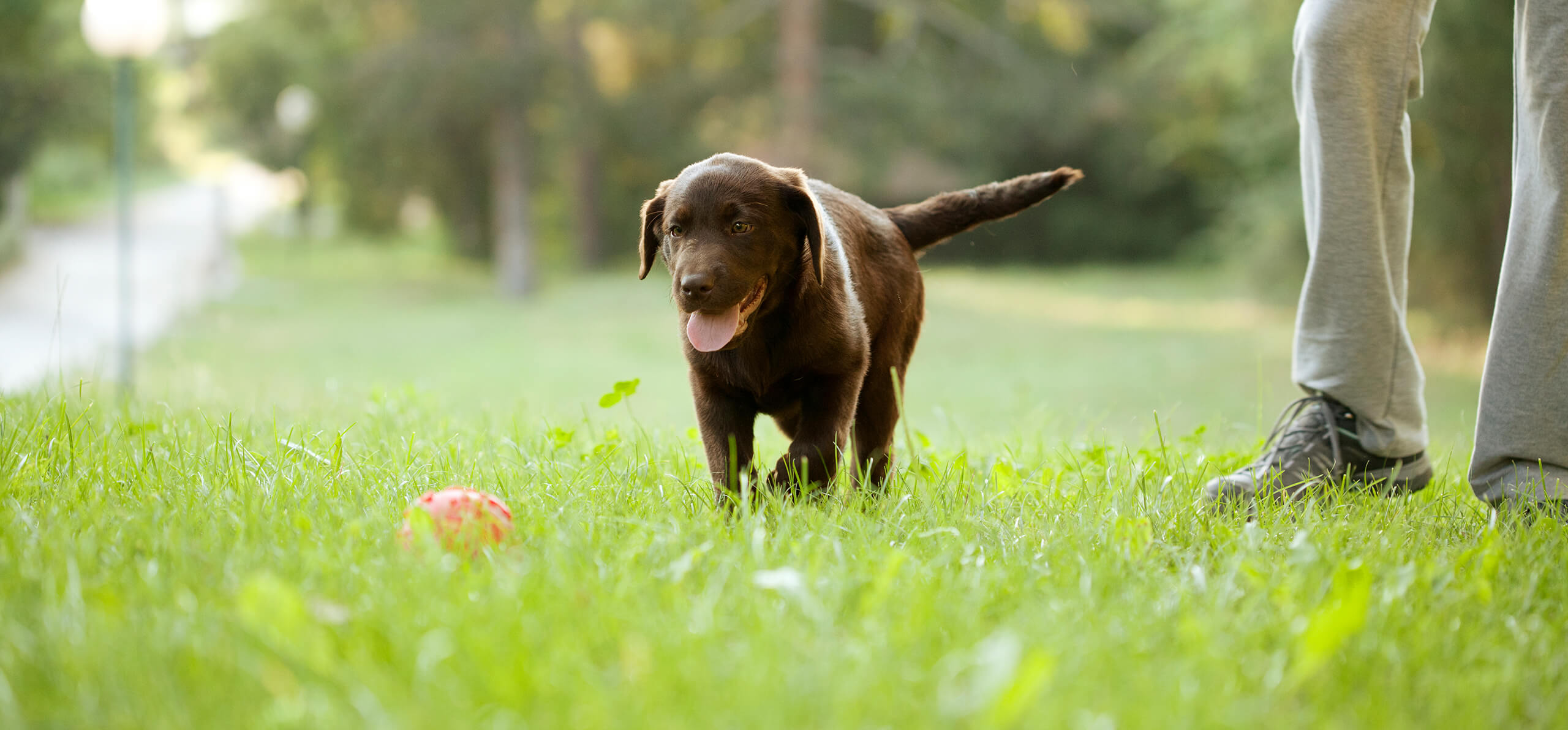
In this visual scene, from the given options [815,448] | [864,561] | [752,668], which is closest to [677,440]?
[815,448]

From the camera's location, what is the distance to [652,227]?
11.0 ft

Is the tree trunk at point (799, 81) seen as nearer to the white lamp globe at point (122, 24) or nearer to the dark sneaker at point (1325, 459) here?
the white lamp globe at point (122, 24)

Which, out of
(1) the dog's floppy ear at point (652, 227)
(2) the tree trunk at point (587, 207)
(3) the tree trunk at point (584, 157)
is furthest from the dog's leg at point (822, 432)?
(2) the tree trunk at point (587, 207)

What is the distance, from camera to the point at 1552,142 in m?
2.77

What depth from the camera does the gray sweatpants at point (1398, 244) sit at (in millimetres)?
2791

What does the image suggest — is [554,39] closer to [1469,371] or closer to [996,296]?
[996,296]

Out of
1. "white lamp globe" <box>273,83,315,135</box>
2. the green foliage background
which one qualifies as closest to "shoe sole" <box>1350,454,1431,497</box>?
the green foliage background

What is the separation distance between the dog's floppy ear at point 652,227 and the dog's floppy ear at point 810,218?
0.39 metres

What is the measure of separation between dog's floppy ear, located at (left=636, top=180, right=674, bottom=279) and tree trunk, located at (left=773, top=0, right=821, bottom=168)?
15.6 metres

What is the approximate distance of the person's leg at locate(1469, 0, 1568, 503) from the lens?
9.07 feet

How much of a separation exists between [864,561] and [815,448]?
766 mm

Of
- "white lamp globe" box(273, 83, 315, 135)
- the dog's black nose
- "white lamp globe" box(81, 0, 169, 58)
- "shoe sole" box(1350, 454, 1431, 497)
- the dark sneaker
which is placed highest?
"white lamp globe" box(81, 0, 169, 58)

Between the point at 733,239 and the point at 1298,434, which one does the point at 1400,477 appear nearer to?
the point at 1298,434

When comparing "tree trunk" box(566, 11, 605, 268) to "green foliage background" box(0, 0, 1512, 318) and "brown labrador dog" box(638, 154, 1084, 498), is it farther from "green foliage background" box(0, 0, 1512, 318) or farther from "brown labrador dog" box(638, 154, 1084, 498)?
"brown labrador dog" box(638, 154, 1084, 498)
